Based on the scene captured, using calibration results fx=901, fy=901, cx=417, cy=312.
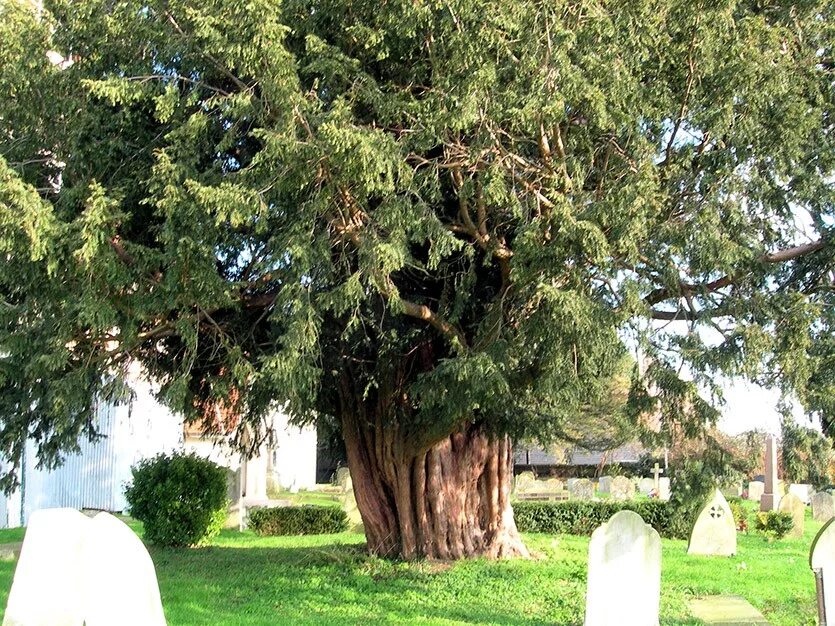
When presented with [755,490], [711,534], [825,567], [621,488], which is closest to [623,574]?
[825,567]

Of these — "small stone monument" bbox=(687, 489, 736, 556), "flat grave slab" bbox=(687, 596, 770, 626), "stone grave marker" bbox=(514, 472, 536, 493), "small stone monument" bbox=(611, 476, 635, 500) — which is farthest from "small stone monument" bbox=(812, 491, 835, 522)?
"flat grave slab" bbox=(687, 596, 770, 626)

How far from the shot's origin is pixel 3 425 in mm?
12430

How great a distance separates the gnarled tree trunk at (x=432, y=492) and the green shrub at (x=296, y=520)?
693 cm

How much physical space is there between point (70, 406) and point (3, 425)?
9.26 feet

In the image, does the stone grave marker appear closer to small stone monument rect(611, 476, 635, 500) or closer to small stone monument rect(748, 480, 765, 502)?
small stone monument rect(611, 476, 635, 500)

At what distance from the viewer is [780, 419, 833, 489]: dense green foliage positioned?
991 centimetres

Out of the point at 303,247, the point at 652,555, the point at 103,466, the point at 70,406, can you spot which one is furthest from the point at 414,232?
the point at 103,466

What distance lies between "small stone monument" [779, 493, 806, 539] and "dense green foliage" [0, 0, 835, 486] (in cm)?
1112

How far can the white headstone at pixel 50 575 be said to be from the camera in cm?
712

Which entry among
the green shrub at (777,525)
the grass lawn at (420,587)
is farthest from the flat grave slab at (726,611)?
the green shrub at (777,525)

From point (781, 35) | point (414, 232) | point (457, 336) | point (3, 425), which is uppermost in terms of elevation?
point (781, 35)

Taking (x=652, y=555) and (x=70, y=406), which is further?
(x=70, y=406)

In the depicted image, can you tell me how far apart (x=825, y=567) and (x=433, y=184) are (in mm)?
5139

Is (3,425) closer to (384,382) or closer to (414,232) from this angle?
(384,382)
